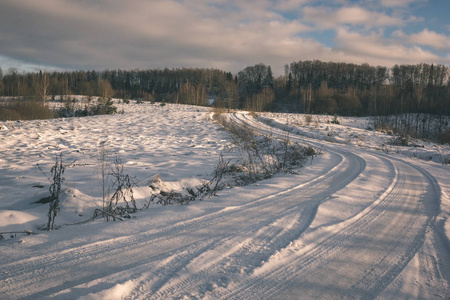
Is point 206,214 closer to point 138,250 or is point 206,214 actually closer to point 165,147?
point 138,250

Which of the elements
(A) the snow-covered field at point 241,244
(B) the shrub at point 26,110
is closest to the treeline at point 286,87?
(B) the shrub at point 26,110

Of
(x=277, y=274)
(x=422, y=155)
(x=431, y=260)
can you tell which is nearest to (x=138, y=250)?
(x=277, y=274)

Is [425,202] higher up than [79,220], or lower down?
higher up

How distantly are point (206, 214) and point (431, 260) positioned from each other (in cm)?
244

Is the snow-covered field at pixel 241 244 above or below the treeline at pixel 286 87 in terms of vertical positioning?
below

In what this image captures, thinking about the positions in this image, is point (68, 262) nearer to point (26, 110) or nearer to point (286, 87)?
point (26, 110)

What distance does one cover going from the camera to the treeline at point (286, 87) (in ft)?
125

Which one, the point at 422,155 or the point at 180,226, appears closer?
the point at 180,226

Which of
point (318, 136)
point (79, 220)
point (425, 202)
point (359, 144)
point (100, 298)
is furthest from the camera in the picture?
point (318, 136)

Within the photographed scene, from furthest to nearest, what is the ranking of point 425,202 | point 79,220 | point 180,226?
point 425,202 → point 79,220 → point 180,226

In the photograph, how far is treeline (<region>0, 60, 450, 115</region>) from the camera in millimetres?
38125

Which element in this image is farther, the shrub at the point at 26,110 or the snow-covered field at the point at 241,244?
the shrub at the point at 26,110

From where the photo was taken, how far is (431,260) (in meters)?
2.34

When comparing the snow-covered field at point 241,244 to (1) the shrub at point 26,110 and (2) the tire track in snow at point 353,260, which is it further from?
(1) the shrub at point 26,110
